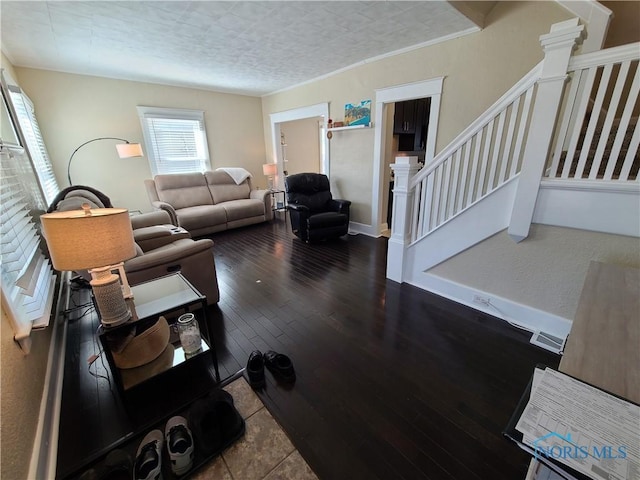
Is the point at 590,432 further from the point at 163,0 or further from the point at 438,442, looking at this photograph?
the point at 163,0

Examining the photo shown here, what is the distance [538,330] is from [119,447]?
2.69 m

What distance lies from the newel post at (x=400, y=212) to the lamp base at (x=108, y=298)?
2.22m

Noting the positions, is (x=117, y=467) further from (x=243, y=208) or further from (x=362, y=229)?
(x=243, y=208)

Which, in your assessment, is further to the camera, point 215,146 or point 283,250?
point 215,146

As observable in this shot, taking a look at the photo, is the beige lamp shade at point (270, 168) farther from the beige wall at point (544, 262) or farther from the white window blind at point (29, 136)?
the beige wall at point (544, 262)

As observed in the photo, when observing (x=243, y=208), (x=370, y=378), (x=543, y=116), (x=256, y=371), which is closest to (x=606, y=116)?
(x=543, y=116)

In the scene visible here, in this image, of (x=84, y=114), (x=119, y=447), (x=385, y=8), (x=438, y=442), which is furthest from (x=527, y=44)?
(x=84, y=114)

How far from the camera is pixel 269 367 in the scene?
1.65 metres

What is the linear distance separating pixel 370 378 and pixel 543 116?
1940 mm

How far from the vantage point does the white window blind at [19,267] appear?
1.17 meters

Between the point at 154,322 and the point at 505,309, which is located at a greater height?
the point at 154,322

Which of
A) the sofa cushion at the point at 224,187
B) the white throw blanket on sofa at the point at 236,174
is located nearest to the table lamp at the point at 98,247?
the sofa cushion at the point at 224,187

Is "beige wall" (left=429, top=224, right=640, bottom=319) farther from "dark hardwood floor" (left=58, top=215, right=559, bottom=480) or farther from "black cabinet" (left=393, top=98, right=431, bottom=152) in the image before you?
"black cabinet" (left=393, top=98, right=431, bottom=152)

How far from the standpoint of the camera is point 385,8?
2.30 meters
